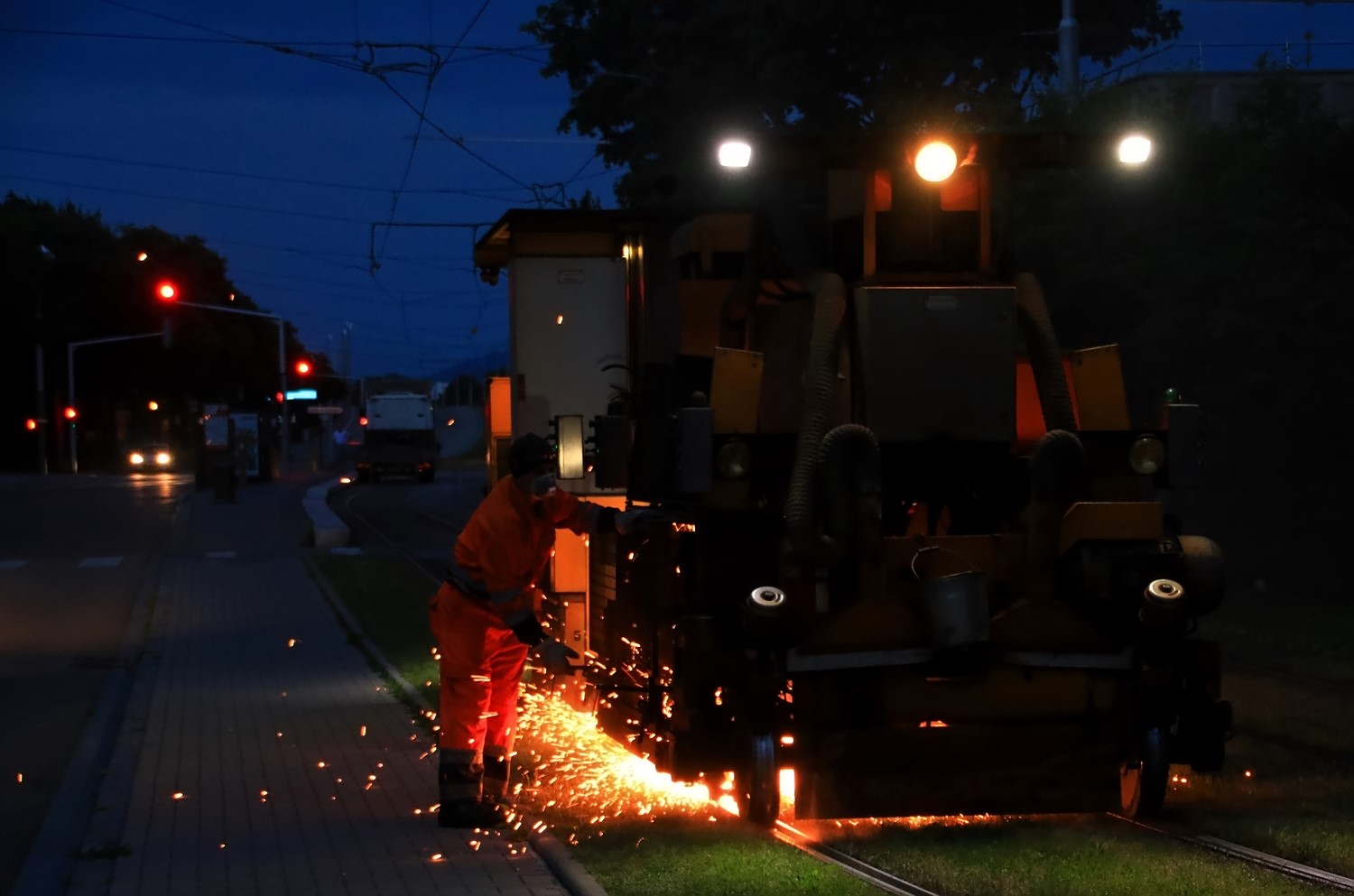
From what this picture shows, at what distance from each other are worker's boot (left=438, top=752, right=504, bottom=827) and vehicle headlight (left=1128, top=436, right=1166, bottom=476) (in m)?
3.23

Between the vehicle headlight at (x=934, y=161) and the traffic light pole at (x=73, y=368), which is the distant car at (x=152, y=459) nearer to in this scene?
the traffic light pole at (x=73, y=368)

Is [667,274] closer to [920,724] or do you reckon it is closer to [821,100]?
[920,724]

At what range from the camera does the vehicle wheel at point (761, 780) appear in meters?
7.67

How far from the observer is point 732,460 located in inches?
301

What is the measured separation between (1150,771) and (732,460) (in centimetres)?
220

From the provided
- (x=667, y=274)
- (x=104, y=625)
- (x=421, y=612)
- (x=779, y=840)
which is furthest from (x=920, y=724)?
(x=104, y=625)

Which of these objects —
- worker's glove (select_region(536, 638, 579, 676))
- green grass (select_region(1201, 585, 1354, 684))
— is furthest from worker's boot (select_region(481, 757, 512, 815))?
green grass (select_region(1201, 585, 1354, 684))

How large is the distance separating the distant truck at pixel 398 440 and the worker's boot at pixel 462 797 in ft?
170

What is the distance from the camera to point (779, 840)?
7.82 metres

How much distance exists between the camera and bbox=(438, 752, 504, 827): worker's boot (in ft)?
27.4

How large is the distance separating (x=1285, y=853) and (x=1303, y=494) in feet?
47.8

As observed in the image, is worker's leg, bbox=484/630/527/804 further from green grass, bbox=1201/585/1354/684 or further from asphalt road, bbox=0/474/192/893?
green grass, bbox=1201/585/1354/684

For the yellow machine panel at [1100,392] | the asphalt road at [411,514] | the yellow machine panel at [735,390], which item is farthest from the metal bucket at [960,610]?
the asphalt road at [411,514]

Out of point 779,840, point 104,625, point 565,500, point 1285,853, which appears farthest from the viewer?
point 104,625
